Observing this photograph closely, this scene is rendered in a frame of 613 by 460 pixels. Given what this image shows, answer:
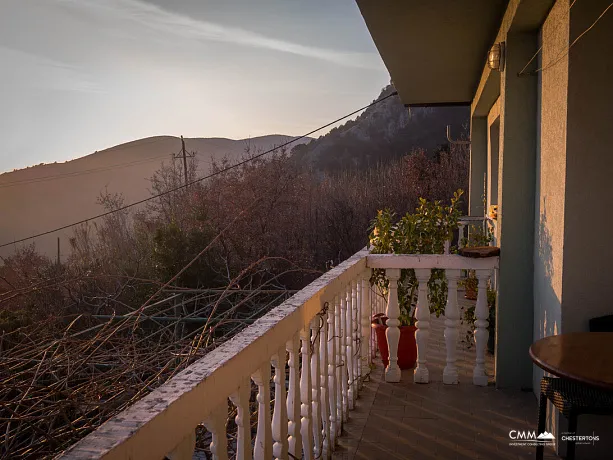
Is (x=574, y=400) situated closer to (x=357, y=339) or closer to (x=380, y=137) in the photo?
(x=357, y=339)

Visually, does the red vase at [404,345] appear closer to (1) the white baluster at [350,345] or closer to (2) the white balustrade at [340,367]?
(1) the white baluster at [350,345]

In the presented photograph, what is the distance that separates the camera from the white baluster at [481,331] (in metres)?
3.79

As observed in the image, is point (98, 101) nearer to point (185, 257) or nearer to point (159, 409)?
point (185, 257)

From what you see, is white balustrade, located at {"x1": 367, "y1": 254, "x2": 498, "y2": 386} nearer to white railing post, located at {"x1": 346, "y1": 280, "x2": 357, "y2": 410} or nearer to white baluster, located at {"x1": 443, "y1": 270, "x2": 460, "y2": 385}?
white baluster, located at {"x1": 443, "y1": 270, "x2": 460, "y2": 385}

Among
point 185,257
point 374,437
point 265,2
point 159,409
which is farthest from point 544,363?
point 185,257

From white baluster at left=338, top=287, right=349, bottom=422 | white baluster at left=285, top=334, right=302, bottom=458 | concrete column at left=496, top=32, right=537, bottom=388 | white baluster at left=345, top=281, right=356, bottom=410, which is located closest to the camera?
white baluster at left=285, top=334, right=302, bottom=458

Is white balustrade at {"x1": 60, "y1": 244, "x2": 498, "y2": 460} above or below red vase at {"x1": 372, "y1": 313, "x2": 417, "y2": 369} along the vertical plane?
above

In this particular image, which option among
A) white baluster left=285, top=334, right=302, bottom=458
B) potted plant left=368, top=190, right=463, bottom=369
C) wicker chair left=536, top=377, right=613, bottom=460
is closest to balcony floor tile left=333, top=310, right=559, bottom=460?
potted plant left=368, top=190, right=463, bottom=369

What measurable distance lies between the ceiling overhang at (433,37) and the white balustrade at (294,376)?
5.96 feet

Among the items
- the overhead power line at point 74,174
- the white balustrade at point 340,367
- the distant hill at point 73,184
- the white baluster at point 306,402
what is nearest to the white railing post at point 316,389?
the white baluster at point 306,402

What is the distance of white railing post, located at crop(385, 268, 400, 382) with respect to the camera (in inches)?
153

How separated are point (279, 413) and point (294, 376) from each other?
0.67ft

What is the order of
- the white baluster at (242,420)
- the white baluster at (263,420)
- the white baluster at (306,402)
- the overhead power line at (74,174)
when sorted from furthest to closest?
the overhead power line at (74,174), the white baluster at (306,402), the white baluster at (263,420), the white baluster at (242,420)

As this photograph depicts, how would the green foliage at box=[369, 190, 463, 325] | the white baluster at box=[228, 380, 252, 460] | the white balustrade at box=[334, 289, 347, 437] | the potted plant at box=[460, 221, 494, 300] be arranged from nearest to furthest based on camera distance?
the white baluster at box=[228, 380, 252, 460]
the white balustrade at box=[334, 289, 347, 437]
the green foliage at box=[369, 190, 463, 325]
the potted plant at box=[460, 221, 494, 300]
